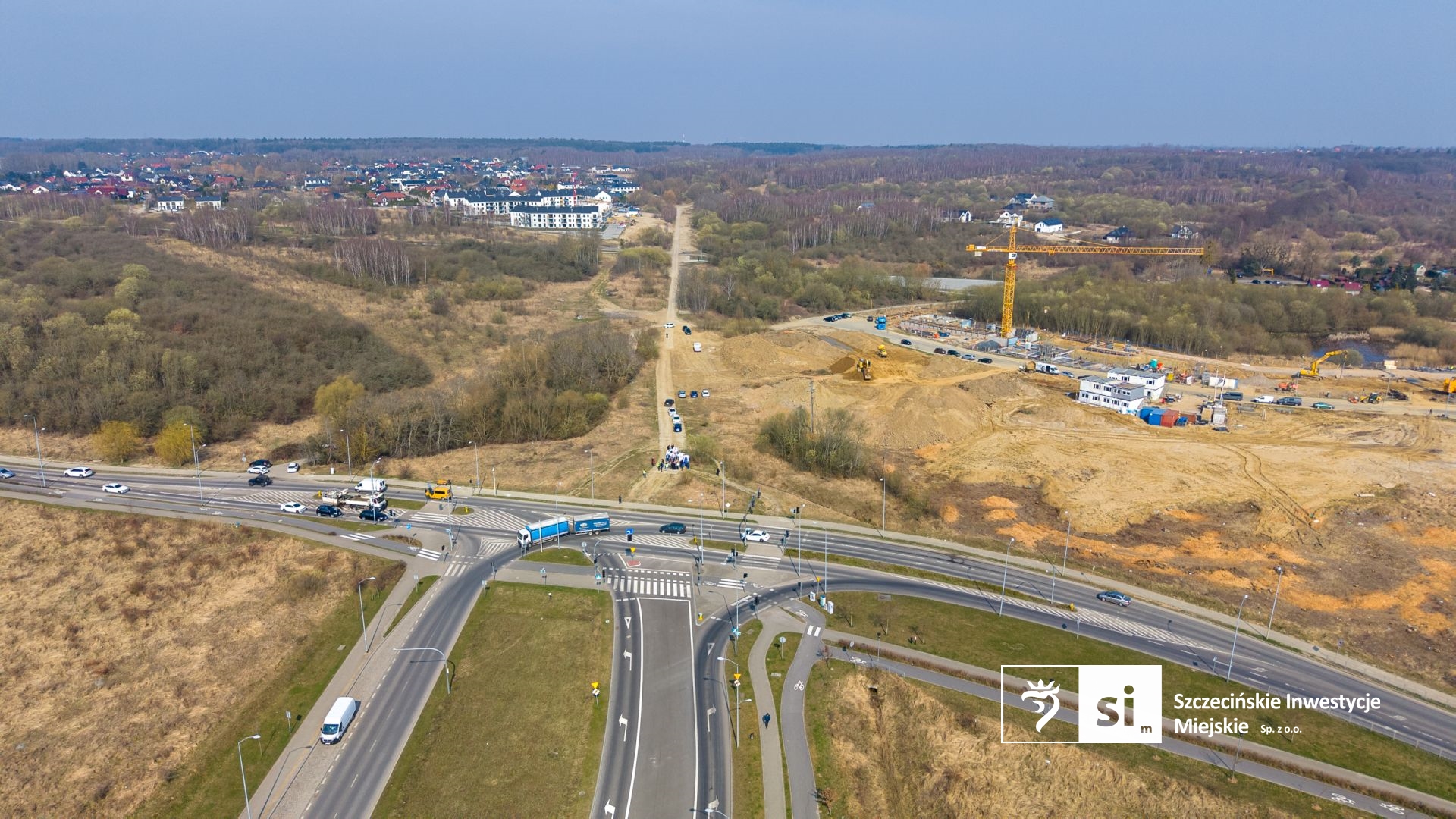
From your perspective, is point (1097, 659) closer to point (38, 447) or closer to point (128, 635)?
point (128, 635)

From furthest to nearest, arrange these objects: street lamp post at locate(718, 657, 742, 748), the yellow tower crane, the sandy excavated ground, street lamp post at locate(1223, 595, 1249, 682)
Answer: the yellow tower crane < the sandy excavated ground < street lamp post at locate(1223, 595, 1249, 682) < street lamp post at locate(718, 657, 742, 748)

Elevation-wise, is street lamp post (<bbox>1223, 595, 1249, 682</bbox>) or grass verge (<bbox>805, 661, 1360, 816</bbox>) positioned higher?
street lamp post (<bbox>1223, 595, 1249, 682</bbox>)

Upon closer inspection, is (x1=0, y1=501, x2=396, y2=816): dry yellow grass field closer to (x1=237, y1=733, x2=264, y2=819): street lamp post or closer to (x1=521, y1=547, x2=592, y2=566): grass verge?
(x1=237, y1=733, x2=264, y2=819): street lamp post

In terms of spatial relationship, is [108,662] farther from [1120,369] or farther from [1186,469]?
[1120,369]

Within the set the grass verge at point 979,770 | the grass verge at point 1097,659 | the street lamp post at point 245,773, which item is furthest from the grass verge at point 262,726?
the grass verge at point 1097,659

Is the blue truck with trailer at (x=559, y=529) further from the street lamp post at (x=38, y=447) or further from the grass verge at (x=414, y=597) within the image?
the street lamp post at (x=38, y=447)

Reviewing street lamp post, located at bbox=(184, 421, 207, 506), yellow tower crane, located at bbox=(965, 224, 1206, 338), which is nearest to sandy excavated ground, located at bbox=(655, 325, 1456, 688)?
yellow tower crane, located at bbox=(965, 224, 1206, 338)

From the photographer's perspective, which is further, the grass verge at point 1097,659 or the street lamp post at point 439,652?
the street lamp post at point 439,652
